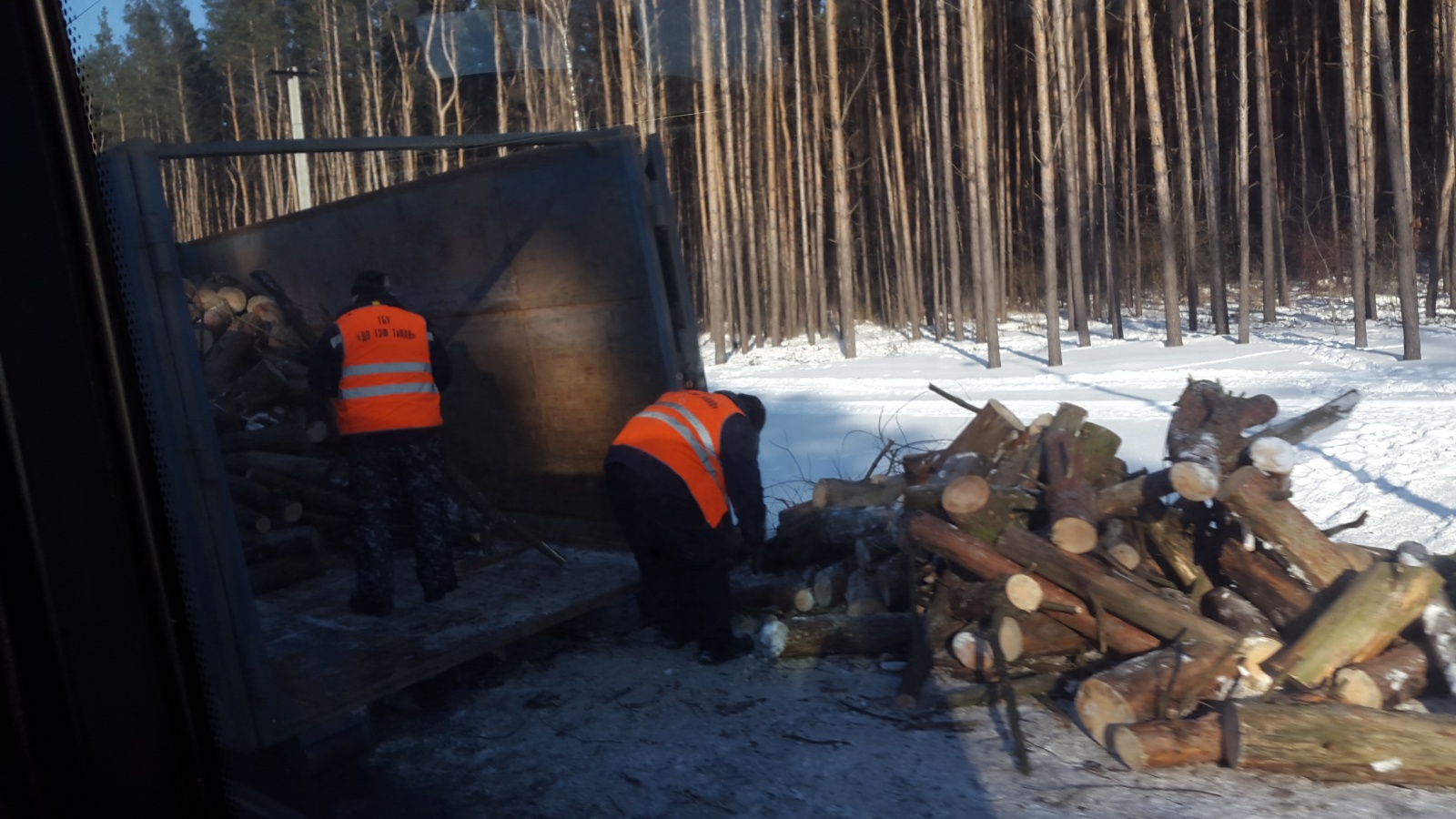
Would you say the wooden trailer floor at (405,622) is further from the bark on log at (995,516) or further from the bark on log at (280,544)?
the bark on log at (995,516)

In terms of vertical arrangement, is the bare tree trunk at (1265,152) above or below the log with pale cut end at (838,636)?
above

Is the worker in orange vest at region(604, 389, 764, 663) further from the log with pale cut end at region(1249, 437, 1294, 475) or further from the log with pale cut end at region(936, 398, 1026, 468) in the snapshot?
the log with pale cut end at region(1249, 437, 1294, 475)

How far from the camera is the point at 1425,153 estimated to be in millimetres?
26125

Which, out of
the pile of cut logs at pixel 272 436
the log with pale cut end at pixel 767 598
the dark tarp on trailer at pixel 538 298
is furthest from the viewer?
the pile of cut logs at pixel 272 436

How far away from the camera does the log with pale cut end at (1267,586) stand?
4.68m

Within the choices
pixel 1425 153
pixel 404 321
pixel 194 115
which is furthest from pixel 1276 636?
pixel 1425 153

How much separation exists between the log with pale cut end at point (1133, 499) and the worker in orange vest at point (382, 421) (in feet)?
11.4

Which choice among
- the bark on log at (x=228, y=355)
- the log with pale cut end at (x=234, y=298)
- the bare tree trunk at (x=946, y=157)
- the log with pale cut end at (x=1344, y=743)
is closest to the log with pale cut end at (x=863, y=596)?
the log with pale cut end at (x=1344, y=743)

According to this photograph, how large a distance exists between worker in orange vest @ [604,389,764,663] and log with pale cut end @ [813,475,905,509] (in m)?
1.25

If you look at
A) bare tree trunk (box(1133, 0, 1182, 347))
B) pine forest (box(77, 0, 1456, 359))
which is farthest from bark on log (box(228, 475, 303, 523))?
bare tree trunk (box(1133, 0, 1182, 347))

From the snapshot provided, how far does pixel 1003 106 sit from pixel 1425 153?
10191 millimetres

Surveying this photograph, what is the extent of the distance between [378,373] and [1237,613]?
14.1 ft

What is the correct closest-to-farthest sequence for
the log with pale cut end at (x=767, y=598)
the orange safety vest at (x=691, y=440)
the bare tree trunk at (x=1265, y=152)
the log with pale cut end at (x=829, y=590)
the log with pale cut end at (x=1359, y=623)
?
the log with pale cut end at (x=1359, y=623) → the orange safety vest at (x=691, y=440) → the log with pale cut end at (x=829, y=590) → the log with pale cut end at (x=767, y=598) → the bare tree trunk at (x=1265, y=152)

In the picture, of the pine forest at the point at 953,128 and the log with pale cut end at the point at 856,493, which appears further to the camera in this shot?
the pine forest at the point at 953,128
